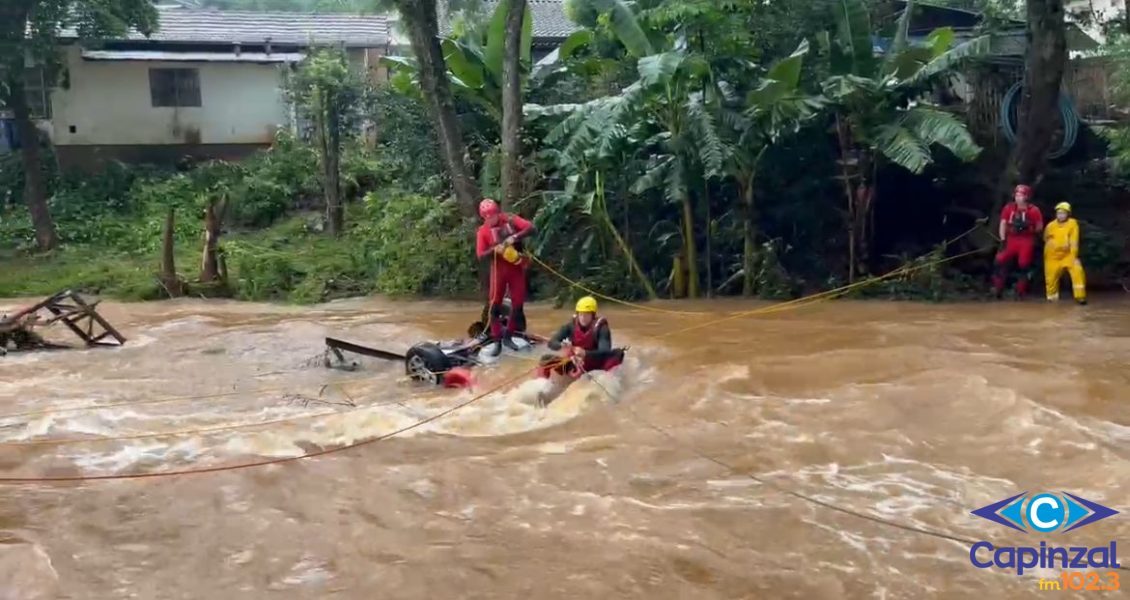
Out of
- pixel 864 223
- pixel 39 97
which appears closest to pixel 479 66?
pixel 864 223

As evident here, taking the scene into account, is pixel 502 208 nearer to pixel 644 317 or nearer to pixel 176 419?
pixel 644 317

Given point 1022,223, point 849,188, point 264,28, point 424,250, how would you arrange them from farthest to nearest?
point 264,28
point 424,250
point 849,188
point 1022,223

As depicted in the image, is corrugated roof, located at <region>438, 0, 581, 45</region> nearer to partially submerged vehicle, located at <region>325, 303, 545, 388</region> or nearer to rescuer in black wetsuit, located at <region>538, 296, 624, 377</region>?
partially submerged vehicle, located at <region>325, 303, 545, 388</region>

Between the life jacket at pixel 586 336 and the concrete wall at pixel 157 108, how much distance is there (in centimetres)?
1715

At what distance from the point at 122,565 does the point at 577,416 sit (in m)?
3.94

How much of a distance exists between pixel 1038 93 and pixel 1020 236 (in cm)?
214

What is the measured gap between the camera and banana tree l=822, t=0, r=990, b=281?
1333 centimetres

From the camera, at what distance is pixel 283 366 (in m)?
11.5

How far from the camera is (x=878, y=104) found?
45.7ft

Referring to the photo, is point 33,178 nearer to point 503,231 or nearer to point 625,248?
point 625,248

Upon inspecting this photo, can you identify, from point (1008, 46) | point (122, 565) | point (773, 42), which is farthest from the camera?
point (1008, 46)

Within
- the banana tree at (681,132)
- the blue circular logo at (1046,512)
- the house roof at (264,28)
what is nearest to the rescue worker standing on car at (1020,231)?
the banana tree at (681,132)

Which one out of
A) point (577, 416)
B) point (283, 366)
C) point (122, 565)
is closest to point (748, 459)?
point (577, 416)

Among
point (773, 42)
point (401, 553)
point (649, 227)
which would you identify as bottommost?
point (401, 553)
